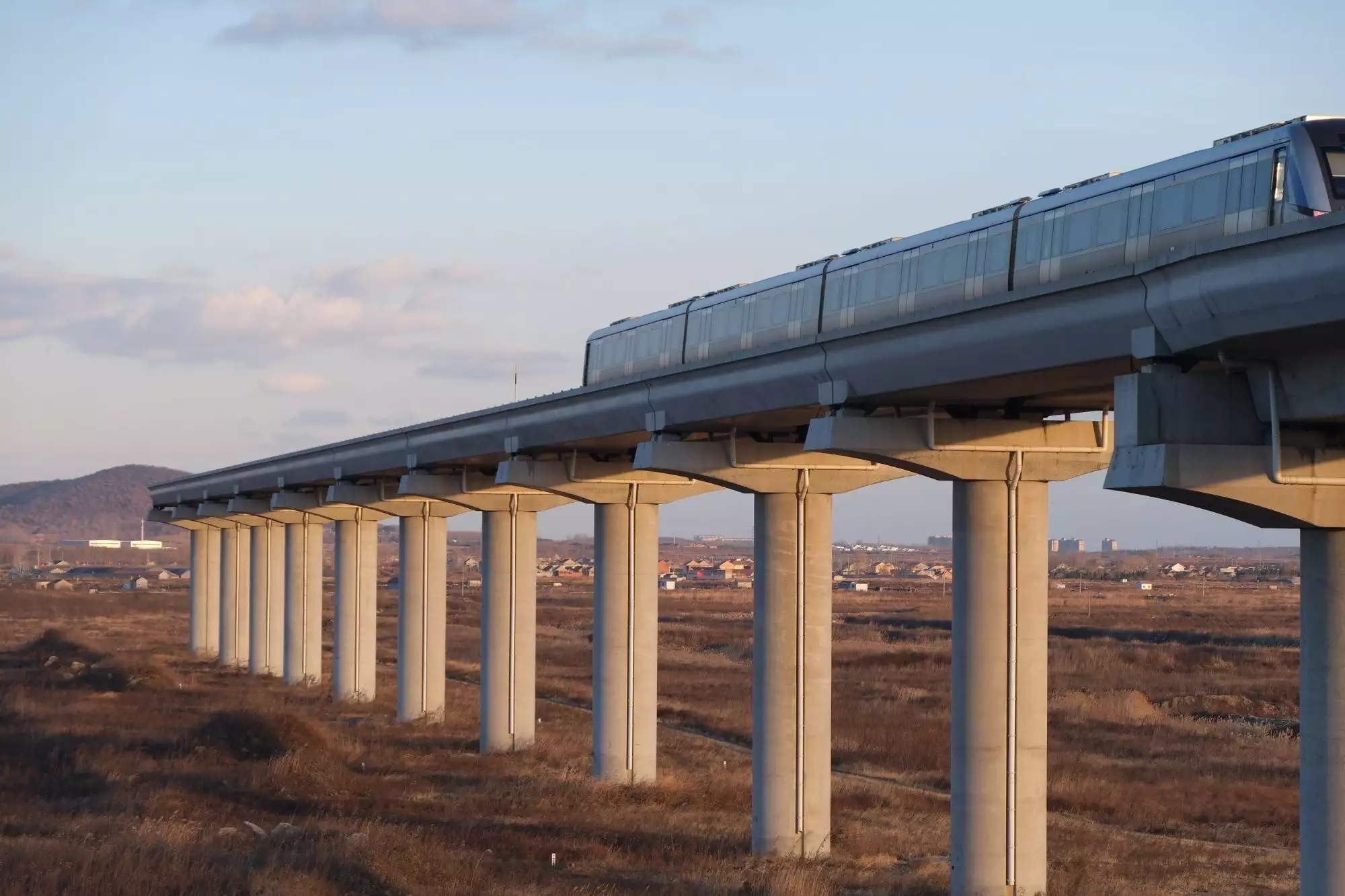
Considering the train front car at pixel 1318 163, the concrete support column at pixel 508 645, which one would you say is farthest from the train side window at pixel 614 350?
the train front car at pixel 1318 163

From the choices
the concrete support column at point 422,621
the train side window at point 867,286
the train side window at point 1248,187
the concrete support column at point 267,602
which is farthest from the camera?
the concrete support column at point 267,602

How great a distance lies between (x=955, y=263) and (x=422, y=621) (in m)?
28.0

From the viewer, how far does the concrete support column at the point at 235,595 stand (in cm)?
7112

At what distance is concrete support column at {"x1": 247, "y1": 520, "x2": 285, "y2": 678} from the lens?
66188 mm

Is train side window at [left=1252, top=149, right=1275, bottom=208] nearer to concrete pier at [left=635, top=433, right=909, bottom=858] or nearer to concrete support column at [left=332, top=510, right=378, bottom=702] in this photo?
concrete pier at [left=635, top=433, right=909, bottom=858]

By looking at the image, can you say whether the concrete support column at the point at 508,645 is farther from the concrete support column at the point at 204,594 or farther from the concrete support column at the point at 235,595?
the concrete support column at the point at 204,594

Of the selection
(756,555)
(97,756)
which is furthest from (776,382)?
(97,756)

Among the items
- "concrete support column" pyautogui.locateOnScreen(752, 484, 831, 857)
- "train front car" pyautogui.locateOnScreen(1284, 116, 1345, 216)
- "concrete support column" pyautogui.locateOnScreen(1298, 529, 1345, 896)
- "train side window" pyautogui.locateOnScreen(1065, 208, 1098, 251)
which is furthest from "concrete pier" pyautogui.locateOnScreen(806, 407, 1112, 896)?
"train front car" pyautogui.locateOnScreen(1284, 116, 1345, 216)

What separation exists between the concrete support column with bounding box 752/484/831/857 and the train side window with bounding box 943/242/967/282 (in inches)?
242

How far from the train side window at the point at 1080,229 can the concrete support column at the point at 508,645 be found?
21628 mm

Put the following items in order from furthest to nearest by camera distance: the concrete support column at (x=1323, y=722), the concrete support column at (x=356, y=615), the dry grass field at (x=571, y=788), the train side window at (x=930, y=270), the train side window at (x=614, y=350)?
1. the concrete support column at (x=356, y=615)
2. the train side window at (x=614, y=350)
3. the dry grass field at (x=571, y=788)
4. the train side window at (x=930, y=270)
5. the concrete support column at (x=1323, y=722)

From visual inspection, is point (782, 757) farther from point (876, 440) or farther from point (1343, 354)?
point (1343, 354)

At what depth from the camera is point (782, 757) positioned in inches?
1071

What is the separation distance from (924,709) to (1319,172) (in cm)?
3369
